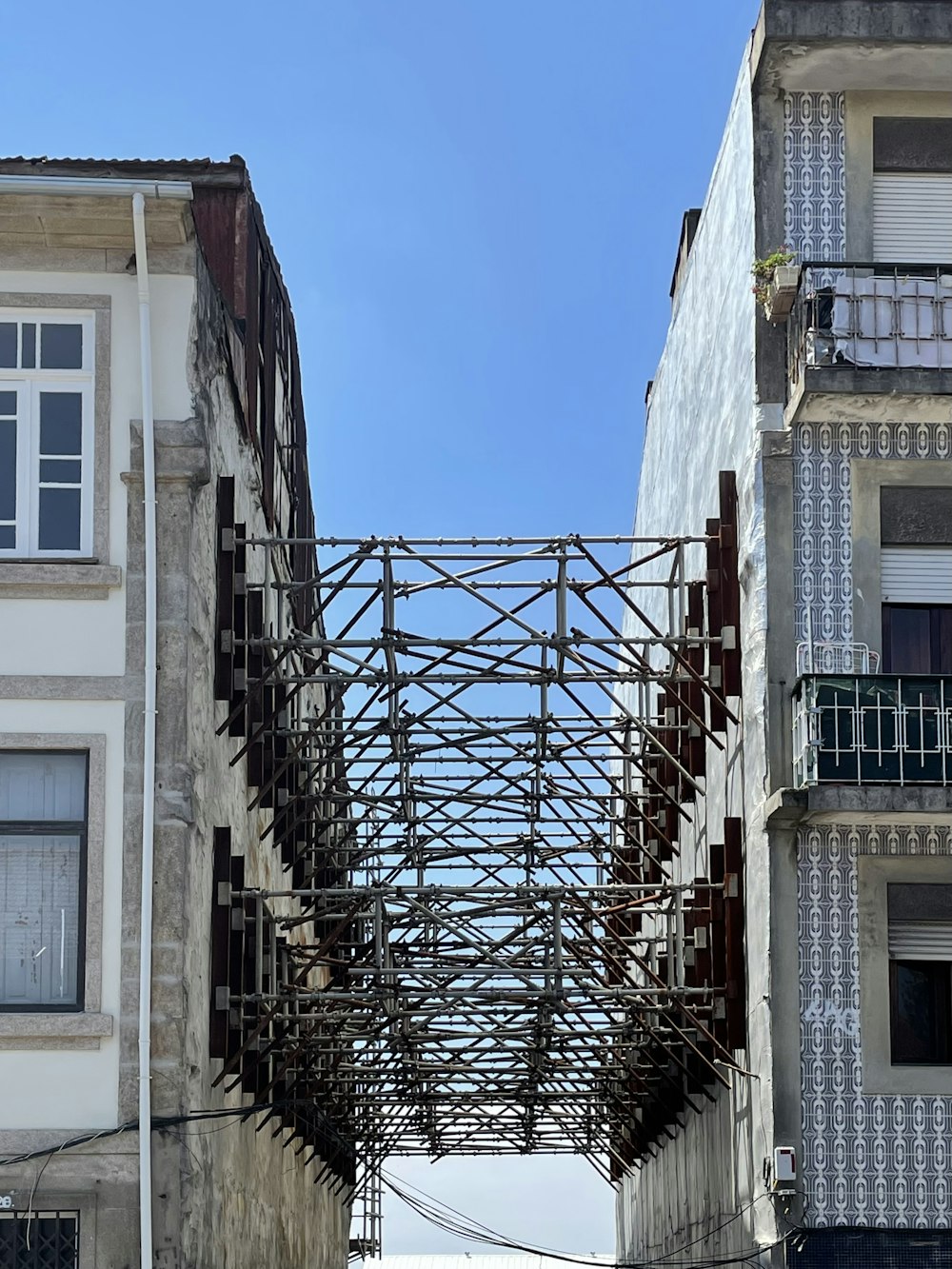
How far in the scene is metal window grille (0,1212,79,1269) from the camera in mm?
16375

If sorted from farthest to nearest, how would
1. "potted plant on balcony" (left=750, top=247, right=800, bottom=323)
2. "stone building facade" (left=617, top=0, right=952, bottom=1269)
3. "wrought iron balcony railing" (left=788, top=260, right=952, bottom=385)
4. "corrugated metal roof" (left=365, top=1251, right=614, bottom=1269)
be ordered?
1. "corrugated metal roof" (left=365, top=1251, right=614, bottom=1269)
2. "potted plant on balcony" (left=750, top=247, right=800, bottom=323)
3. "wrought iron balcony railing" (left=788, top=260, right=952, bottom=385)
4. "stone building facade" (left=617, top=0, right=952, bottom=1269)

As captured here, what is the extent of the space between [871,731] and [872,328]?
3.78 meters

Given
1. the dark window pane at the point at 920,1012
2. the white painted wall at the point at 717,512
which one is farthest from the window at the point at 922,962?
the white painted wall at the point at 717,512

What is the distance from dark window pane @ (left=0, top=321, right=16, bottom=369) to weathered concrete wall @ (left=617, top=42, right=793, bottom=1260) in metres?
6.74

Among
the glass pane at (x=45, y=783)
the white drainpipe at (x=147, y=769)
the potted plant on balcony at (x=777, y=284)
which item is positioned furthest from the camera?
the potted plant on balcony at (x=777, y=284)

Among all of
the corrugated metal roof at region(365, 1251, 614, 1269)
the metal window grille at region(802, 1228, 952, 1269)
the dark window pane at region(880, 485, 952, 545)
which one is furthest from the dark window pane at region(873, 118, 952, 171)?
the corrugated metal roof at region(365, 1251, 614, 1269)

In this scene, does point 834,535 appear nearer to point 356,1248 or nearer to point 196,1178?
point 196,1178

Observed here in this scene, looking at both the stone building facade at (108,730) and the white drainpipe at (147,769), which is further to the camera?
the stone building facade at (108,730)

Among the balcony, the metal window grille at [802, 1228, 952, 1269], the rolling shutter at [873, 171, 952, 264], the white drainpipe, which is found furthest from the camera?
the rolling shutter at [873, 171, 952, 264]

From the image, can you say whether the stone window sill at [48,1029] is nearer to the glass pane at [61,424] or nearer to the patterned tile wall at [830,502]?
the glass pane at [61,424]

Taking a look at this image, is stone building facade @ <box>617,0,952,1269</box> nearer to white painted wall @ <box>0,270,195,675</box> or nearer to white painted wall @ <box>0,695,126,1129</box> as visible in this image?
white painted wall @ <box>0,270,195,675</box>

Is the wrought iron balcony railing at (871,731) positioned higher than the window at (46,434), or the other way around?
the window at (46,434)

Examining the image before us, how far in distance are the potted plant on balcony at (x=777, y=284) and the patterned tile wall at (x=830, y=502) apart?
1.11m

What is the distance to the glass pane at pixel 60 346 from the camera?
58.9ft
